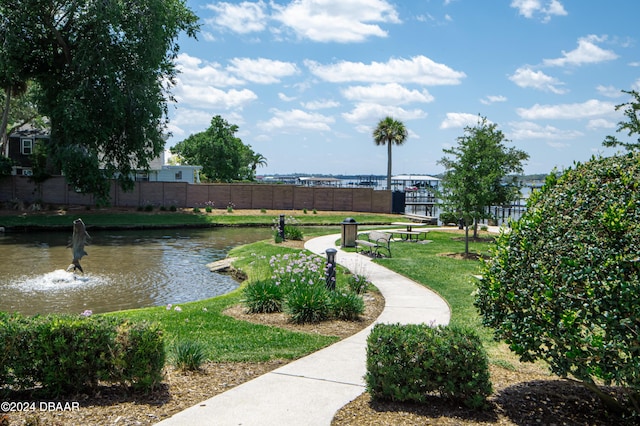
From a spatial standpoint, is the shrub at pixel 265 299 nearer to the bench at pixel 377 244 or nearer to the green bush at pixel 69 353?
the green bush at pixel 69 353

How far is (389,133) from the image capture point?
64.2m

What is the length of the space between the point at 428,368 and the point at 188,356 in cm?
305

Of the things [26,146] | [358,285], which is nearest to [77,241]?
[358,285]

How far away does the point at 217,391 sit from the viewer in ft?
20.8

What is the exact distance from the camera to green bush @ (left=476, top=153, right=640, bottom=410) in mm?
4809

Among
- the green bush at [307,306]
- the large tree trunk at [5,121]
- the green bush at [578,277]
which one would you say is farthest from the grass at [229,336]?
the large tree trunk at [5,121]

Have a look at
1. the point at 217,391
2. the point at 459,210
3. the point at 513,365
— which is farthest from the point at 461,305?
the point at 459,210

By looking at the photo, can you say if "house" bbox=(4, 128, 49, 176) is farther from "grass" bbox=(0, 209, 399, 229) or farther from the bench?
the bench

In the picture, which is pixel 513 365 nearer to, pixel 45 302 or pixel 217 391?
pixel 217 391

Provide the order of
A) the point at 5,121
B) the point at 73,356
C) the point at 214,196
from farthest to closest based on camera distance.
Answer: the point at 214,196, the point at 5,121, the point at 73,356

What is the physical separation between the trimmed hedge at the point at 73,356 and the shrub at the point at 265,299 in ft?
16.4

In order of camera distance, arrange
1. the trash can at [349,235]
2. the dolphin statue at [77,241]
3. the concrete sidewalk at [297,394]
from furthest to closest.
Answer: the trash can at [349,235], the dolphin statue at [77,241], the concrete sidewalk at [297,394]

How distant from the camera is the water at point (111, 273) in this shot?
545 inches

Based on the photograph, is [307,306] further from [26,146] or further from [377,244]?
[26,146]
